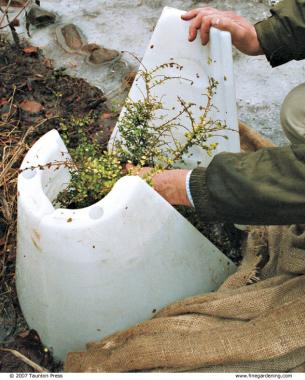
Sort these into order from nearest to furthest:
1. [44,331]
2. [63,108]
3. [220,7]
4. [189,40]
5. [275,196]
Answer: [275,196] < [44,331] < [189,40] < [63,108] < [220,7]

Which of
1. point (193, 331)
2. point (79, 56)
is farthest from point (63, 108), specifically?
point (193, 331)

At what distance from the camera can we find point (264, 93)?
3.09m

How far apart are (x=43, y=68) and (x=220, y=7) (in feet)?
3.77

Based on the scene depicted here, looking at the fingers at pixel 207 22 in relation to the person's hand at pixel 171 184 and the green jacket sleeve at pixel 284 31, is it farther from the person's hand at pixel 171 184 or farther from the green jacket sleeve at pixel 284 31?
the person's hand at pixel 171 184

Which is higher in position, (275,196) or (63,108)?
(275,196)

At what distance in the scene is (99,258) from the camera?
5.75 ft

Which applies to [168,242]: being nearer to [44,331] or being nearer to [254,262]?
[254,262]

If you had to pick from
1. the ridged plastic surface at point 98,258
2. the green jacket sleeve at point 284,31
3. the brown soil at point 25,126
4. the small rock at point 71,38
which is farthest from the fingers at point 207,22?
the small rock at point 71,38

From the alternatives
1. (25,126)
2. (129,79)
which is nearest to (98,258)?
(25,126)

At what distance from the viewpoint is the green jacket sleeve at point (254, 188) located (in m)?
1.63

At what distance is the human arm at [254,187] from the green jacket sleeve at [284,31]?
2.28ft

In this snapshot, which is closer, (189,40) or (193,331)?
(193,331)

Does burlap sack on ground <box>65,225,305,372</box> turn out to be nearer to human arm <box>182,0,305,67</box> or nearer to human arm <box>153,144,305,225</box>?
human arm <box>153,144,305,225</box>

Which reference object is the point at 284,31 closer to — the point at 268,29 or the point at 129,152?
the point at 268,29
